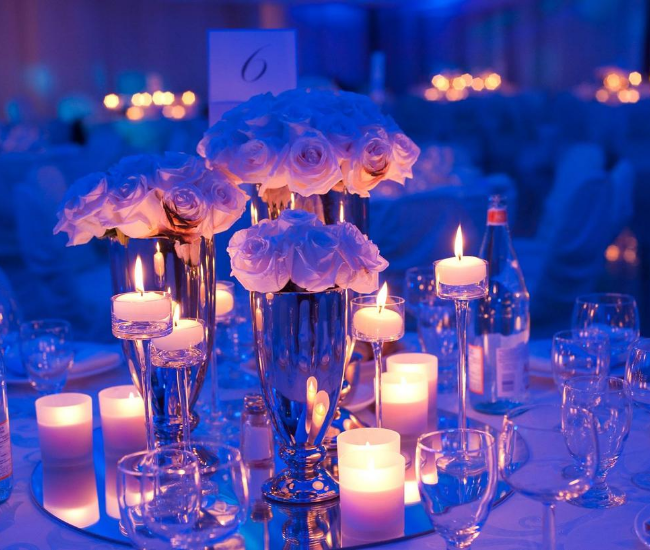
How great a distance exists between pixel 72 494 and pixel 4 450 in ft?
0.38

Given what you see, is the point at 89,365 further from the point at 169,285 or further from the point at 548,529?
the point at 548,529

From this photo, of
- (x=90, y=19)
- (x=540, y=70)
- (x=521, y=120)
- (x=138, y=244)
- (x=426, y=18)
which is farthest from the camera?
(x=426, y=18)

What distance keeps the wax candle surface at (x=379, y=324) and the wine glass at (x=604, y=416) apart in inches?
10.4

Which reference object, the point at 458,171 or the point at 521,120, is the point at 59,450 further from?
the point at 521,120

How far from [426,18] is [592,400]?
1994 cm

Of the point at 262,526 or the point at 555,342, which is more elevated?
the point at 555,342

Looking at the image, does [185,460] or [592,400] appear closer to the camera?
[185,460]

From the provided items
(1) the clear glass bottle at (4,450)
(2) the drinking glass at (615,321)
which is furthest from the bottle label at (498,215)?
(1) the clear glass bottle at (4,450)

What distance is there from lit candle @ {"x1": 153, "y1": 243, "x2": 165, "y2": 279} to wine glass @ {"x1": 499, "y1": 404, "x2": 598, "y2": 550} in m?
0.58

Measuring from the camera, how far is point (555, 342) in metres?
1.46

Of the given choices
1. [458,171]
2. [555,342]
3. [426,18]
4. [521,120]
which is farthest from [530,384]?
[426,18]

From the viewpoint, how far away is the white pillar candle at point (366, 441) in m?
1.16

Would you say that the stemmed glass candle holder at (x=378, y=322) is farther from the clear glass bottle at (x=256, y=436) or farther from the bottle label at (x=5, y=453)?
the bottle label at (x=5, y=453)

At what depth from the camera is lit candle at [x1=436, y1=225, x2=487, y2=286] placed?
1.27 metres
